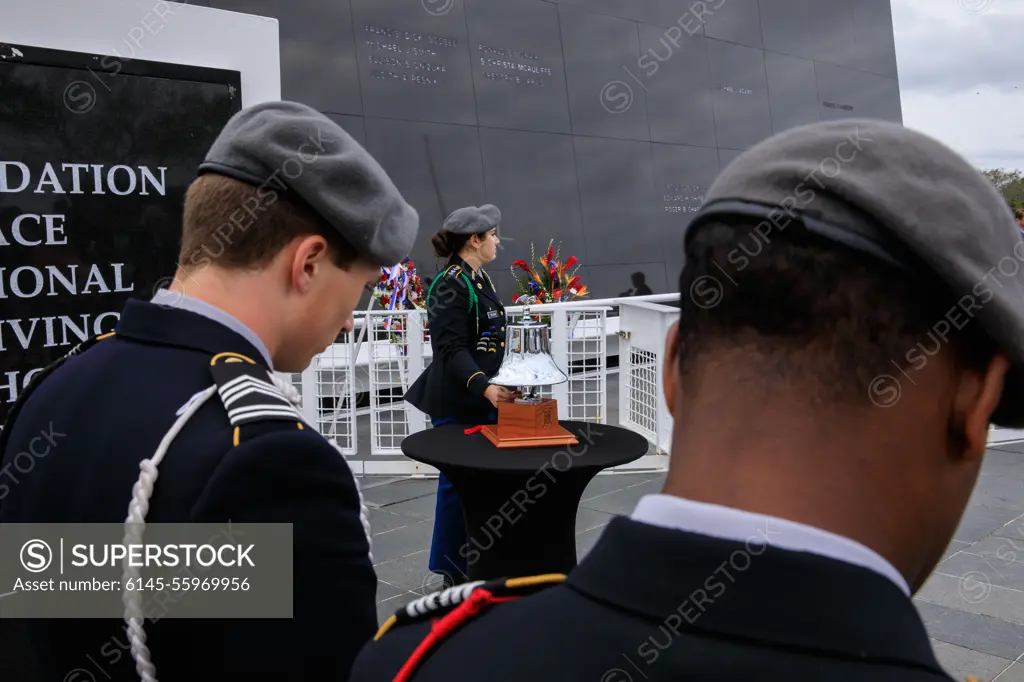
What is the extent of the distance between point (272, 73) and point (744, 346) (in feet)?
7.29

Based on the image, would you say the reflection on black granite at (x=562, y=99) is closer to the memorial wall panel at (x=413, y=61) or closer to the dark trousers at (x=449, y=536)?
the memorial wall panel at (x=413, y=61)

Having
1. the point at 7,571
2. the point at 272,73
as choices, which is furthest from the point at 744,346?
the point at 272,73

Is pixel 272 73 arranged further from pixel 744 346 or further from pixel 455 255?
pixel 744 346

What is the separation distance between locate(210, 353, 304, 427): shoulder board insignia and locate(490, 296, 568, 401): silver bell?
246 cm

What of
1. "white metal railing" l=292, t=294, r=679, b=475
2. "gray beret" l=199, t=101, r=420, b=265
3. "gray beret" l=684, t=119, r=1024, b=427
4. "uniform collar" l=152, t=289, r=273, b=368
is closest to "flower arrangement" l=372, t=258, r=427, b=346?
"white metal railing" l=292, t=294, r=679, b=475

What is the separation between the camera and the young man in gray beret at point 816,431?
582 mm

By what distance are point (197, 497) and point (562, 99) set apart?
499 inches

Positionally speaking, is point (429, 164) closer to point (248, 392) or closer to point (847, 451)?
point (248, 392)

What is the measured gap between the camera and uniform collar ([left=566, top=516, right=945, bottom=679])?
57cm

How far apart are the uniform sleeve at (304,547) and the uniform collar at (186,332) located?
22cm

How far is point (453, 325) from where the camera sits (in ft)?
13.1

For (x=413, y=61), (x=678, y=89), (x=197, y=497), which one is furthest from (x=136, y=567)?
(x=678, y=89)

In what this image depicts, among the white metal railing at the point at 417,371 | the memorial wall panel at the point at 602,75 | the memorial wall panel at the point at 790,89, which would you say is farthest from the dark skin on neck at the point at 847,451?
the memorial wall panel at the point at 790,89

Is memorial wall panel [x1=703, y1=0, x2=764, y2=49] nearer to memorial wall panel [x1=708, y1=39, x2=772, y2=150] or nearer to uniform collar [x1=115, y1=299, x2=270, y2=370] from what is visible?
memorial wall panel [x1=708, y1=39, x2=772, y2=150]
